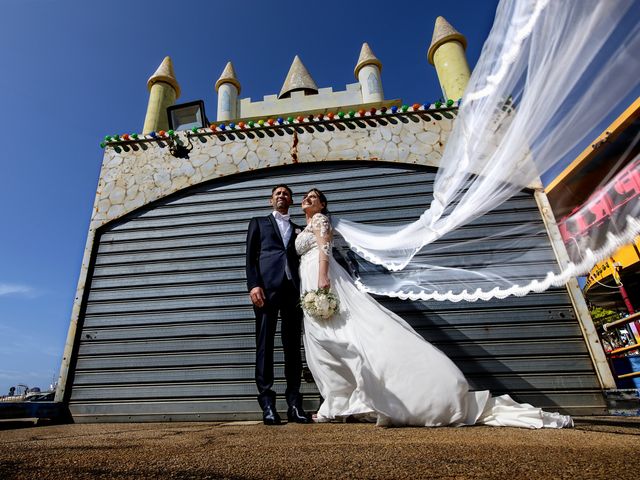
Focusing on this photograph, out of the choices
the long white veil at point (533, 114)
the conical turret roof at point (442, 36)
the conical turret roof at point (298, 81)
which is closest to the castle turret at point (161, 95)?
the conical turret roof at point (298, 81)

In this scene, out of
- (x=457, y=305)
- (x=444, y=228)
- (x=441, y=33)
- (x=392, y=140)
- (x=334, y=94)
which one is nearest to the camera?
(x=444, y=228)

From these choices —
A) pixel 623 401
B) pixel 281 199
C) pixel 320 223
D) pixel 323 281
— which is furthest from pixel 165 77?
pixel 623 401

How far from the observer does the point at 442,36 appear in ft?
26.3

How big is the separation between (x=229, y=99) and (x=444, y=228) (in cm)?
1216

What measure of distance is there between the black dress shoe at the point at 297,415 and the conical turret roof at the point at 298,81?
45.5ft

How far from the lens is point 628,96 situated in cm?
143

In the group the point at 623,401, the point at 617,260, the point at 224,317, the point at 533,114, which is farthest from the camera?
the point at 224,317

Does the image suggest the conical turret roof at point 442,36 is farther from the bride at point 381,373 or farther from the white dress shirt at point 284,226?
the bride at point 381,373

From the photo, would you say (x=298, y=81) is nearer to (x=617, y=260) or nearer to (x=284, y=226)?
(x=284, y=226)

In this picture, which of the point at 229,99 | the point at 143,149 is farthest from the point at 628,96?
the point at 229,99

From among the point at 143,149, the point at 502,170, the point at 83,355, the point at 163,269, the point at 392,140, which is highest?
the point at 143,149

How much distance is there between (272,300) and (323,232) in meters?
0.85

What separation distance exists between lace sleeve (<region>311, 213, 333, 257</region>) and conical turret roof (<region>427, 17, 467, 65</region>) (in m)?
7.19

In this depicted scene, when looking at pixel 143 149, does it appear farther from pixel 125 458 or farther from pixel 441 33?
pixel 441 33
